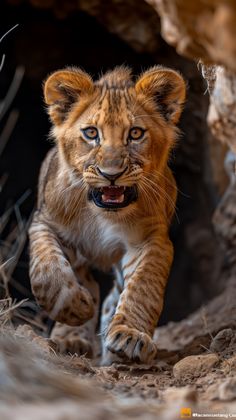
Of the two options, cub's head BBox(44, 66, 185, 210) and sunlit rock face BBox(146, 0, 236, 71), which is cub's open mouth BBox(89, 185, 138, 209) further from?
sunlit rock face BBox(146, 0, 236, 71)

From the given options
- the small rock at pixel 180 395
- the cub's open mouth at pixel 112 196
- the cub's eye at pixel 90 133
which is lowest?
the small rock at pixel 180 395

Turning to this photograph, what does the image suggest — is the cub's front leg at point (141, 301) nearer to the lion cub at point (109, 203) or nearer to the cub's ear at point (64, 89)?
the lion cub at point (109, 203)

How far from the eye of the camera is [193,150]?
9648 mm

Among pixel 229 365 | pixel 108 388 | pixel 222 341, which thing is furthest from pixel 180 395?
pixel 222 341

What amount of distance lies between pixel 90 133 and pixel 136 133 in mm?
311

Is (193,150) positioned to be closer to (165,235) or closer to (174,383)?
(165,235)

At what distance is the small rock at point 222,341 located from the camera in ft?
17.4

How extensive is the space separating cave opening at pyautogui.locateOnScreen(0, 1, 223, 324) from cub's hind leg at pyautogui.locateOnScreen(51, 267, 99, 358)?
2.56 meters

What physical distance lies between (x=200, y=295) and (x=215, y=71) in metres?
5.74

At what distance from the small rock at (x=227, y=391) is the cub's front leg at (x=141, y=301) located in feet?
4.39

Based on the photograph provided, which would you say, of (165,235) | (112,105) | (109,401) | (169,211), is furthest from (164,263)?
(109,401)

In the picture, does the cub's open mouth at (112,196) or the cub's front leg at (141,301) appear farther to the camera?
the cub's open mouth at (112,196)

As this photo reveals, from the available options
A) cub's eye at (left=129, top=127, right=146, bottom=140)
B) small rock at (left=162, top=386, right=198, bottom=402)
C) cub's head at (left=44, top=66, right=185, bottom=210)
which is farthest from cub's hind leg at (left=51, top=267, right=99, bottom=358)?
small rock at (left=162, top=386, right=198, bottom=402)

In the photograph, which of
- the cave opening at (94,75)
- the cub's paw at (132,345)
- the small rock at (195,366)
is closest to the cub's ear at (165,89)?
the cub's paw at (132,345)
